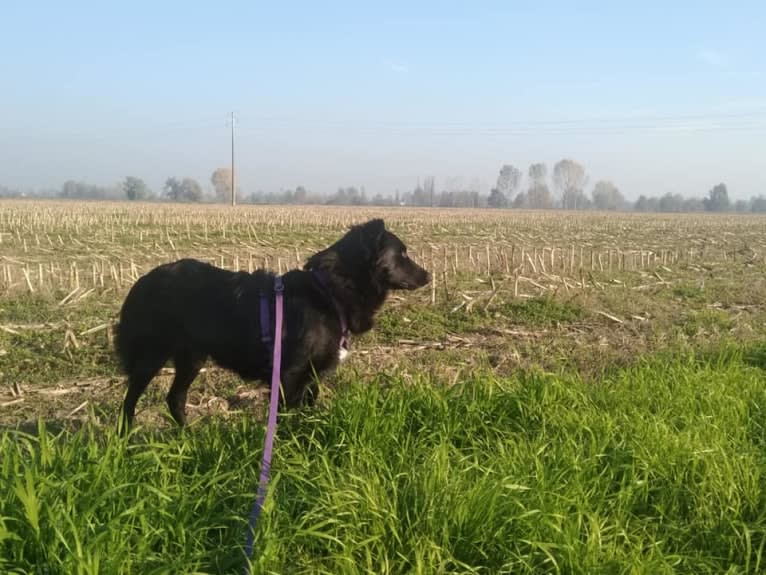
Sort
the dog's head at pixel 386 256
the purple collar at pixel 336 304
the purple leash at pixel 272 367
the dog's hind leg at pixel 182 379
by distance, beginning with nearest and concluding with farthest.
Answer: the purple leash at pixel 272 367 < the purple collar at pixel 336 304 < the dog's hind leg at pixel 182 379 < the dog's head at pixel 386 256

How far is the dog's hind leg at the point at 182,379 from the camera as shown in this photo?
13.6 feet

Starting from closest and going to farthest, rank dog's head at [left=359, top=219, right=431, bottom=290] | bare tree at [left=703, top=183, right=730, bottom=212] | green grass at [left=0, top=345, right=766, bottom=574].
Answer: green grass at [left=0, top=345, right=766, bottom=574] → dog's head at [left=359, top=219, right=431, bottom=290] → bare tree at [left=703, top=183, right=730, bottom=212]

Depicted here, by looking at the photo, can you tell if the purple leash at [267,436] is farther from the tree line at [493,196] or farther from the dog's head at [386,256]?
the tree line at [493,196]

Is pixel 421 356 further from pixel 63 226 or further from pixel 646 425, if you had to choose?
pixel 63 226

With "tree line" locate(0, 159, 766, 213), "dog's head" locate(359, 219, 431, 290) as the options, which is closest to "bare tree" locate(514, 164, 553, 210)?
"tree line" locate(0, 159, 766, 213)

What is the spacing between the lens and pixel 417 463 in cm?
289

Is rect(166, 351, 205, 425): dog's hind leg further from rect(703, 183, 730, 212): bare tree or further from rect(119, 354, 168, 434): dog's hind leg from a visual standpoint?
rect(703, 183, 730, 212): bare tree

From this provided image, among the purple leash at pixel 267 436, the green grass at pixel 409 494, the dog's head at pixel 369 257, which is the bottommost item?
the green grass at pixel 409 494

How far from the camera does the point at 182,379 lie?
4273 millimetres

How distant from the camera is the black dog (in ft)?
12.5

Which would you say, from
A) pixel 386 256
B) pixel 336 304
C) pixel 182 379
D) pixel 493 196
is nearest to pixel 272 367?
pixel 336 304

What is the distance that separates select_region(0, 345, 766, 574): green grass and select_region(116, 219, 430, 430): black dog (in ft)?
1.64

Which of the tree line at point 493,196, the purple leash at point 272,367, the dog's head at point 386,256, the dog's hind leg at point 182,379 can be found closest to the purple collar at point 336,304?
the purple leash at point 272,367

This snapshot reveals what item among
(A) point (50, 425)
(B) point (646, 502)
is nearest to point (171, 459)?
(A) point (50, 425)
